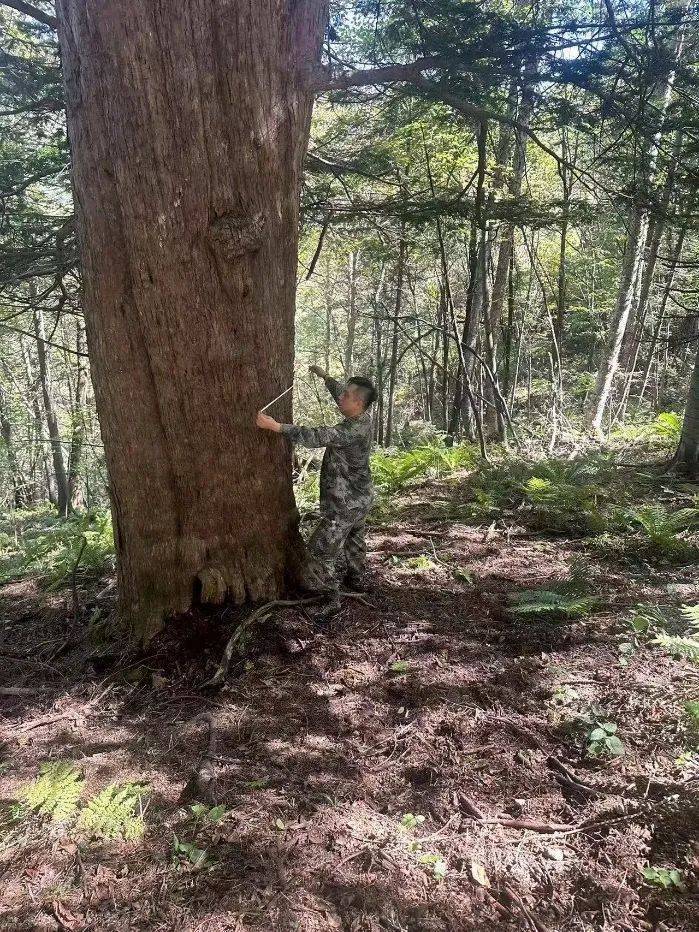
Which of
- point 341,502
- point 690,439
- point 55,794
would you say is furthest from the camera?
point 690,439

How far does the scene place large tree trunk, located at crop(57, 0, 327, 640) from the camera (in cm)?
296

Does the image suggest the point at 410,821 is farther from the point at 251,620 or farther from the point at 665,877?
the point at 251,620

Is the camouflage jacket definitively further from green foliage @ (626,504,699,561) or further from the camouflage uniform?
green foliage @ (626,504,699,561)

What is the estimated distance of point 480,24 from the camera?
4.02 m

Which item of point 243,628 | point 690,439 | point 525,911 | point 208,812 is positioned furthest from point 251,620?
point 690,439

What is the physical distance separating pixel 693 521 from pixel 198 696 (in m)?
4.76

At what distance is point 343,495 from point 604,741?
241 centimetres

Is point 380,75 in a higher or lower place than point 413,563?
higher

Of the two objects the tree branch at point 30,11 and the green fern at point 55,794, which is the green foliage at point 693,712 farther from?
the tree branch at point 30,11

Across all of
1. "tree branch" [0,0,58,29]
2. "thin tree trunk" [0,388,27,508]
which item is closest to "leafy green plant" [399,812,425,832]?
"tree branch" [0,0,58,29]

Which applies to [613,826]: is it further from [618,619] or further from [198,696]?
[198,696]

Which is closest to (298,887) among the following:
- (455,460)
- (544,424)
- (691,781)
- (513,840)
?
(513,840)

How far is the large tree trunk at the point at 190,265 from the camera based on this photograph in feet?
9.70

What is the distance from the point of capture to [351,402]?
13.8 ft
